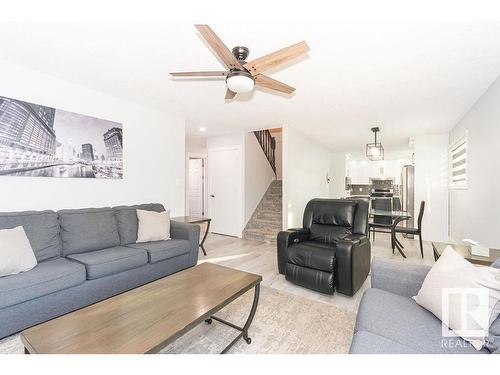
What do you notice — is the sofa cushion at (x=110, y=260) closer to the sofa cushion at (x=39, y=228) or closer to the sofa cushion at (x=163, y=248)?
the sofa cushion at (x=163, y=248)

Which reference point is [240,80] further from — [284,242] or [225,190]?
[225,190]

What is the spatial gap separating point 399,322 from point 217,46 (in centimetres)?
196

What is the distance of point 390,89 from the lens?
2.82 m

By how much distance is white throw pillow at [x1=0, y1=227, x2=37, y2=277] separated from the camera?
1.81 metres

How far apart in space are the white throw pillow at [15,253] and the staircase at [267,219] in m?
3.69

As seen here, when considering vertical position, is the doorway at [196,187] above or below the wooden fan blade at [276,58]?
below

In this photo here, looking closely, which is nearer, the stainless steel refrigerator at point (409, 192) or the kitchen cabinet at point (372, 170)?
the stainless steel refrigerator at point (409, 192)

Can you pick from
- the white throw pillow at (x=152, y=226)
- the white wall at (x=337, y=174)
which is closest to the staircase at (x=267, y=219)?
the white throw pillow at (x=152, y=226)

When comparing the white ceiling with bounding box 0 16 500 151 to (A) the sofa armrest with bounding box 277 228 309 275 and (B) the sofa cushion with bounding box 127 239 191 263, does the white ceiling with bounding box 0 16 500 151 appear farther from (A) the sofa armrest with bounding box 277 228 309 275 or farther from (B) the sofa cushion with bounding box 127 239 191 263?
(B) the sofa cushion with bounding box 127 239 191 263

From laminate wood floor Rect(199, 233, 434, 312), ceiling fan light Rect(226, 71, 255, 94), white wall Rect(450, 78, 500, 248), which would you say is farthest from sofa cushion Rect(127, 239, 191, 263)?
white wall Rect(450, 78, 500, 248)

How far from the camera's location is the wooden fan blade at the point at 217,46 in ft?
4.41
